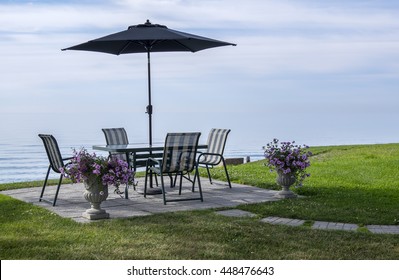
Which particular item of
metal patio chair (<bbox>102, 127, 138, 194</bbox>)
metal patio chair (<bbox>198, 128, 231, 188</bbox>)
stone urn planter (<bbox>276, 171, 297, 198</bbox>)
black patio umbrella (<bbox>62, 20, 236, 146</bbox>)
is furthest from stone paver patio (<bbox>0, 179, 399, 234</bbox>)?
black patio umbrella (<bbox>62, 20, 236, 146</bbox>)

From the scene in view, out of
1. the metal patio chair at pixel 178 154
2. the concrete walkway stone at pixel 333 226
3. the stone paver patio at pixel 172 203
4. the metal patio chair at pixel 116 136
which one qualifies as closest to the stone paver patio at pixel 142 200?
the stone paver patio at pixel 172 203

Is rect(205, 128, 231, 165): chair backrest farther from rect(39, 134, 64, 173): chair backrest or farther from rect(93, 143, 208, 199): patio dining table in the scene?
rect(39, 134, 64, 173): chair backrest

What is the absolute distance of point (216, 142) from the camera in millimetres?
8195

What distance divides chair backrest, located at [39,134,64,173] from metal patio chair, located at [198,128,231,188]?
205 cm

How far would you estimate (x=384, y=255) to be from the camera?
14.7ft

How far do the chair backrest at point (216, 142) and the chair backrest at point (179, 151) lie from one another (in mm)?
980

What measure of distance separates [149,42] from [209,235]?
4155mm

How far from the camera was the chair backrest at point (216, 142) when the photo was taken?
315 inches

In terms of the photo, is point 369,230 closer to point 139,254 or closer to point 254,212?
point 254,212

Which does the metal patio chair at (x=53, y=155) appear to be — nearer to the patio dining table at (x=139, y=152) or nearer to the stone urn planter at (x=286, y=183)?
the patio dining table at (x=139, y=152)

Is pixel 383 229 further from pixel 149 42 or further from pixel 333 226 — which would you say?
pixel 149 42

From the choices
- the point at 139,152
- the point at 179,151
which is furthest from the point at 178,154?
the point at 139,152

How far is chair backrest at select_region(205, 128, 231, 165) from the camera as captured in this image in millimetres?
7994
